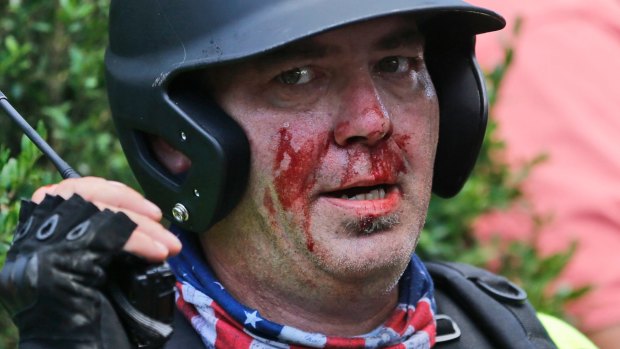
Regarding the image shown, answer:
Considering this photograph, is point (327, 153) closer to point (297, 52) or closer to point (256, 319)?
point (297, 52)

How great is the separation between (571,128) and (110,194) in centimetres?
289

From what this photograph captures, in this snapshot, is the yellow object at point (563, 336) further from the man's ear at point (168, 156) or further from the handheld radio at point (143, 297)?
the handheld radio at point (143, 297)

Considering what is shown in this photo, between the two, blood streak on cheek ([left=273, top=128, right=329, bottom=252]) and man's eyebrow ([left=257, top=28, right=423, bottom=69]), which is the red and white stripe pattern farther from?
man's eyebrow ([left=257, top=28, right=423, bottom=69])

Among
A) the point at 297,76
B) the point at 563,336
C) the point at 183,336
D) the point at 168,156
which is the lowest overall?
the point at 563,336

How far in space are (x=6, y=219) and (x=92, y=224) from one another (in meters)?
0.54

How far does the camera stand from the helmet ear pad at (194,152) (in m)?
2.26

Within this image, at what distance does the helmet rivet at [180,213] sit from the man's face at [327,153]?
0.35ft

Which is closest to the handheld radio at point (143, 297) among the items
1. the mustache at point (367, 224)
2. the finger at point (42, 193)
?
the finger at point (42, 193)

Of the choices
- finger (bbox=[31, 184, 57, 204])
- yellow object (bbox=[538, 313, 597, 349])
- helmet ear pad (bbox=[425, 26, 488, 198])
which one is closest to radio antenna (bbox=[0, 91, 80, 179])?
finger (bbox=[31, 184, 57, 204])

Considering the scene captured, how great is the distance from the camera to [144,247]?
197 centimetres

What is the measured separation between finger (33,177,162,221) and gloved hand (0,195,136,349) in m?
0.05

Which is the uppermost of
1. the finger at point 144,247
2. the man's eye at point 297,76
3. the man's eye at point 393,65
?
the man's eye at point 393,65

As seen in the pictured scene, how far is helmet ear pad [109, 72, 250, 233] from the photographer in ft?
7.43

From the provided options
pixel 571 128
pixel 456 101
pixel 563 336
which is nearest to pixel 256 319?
pixel 456 101
